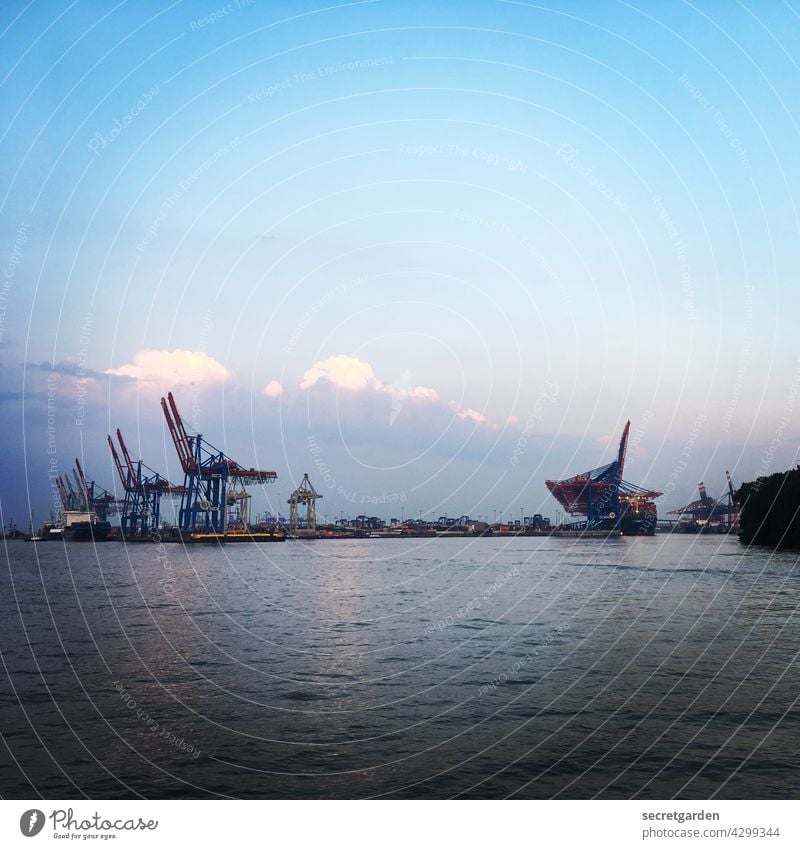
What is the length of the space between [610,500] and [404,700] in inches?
5851

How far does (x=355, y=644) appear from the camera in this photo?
20.6 m

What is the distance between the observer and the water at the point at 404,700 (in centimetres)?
940

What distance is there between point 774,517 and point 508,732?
6992 centimetres

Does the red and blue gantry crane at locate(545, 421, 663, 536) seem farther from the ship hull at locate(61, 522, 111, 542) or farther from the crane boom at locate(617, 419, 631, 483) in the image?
the ship hull at locate(61, 522, 111, 542)

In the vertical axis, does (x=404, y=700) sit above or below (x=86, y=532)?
above

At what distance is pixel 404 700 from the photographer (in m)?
13.7
